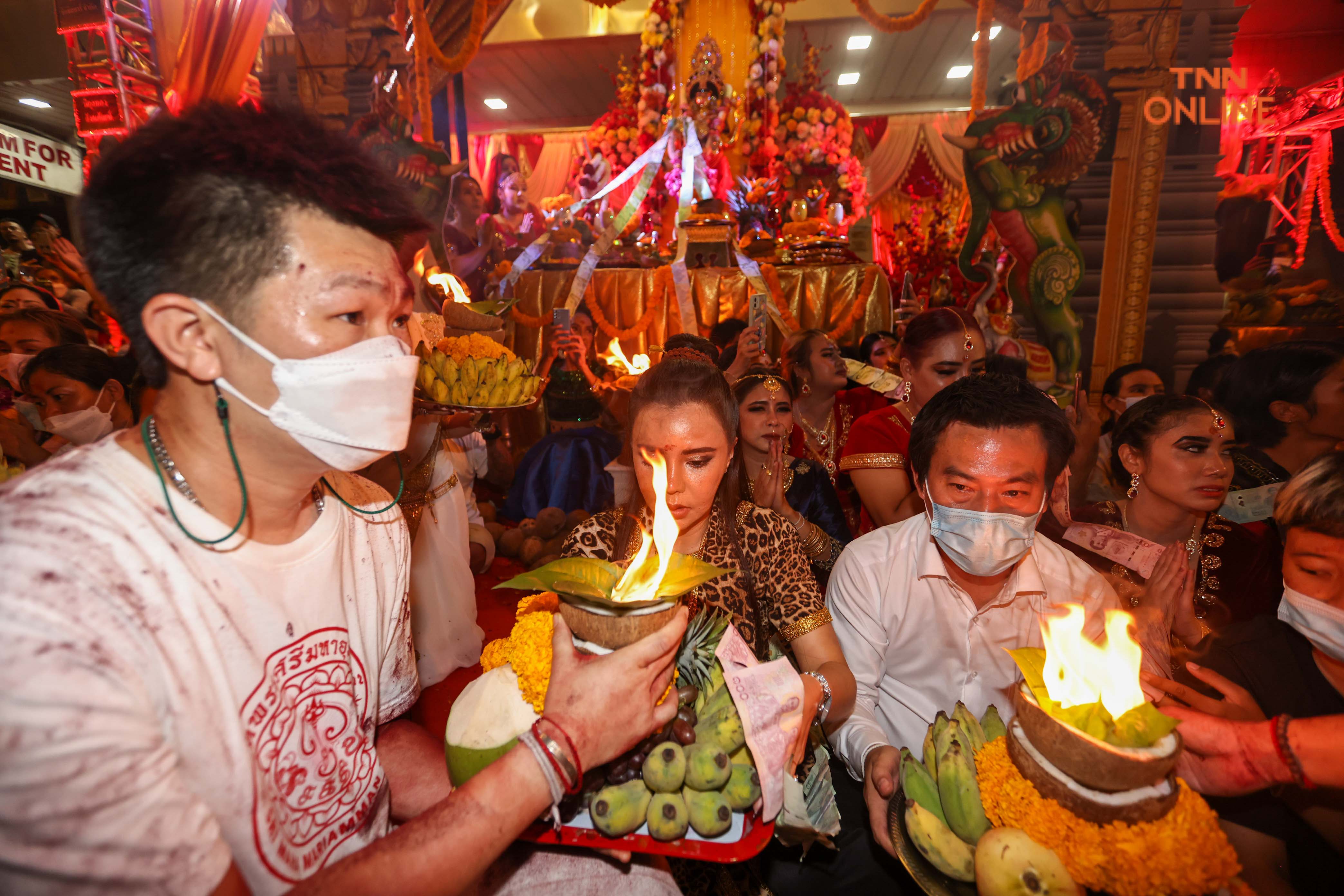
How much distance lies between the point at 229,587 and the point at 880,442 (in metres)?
3.54

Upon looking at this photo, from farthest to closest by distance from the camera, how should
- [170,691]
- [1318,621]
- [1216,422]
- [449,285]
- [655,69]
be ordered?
[655,69] < [449,285] < [1216,422] < [1318,621] < [170,691]

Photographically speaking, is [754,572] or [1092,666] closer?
[1092,666]

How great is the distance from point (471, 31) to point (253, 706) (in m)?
Answer: 11.5

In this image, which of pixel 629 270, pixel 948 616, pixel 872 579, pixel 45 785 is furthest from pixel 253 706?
pixel 629 270

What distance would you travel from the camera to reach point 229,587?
121 centimetres

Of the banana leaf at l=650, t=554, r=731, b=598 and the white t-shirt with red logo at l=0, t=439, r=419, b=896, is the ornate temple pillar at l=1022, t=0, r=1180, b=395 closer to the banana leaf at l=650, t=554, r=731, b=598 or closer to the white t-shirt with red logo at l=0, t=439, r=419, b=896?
the banana leaf at l=650, t=554, r=731, b=598

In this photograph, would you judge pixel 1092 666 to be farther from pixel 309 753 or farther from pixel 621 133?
pixel 621 133

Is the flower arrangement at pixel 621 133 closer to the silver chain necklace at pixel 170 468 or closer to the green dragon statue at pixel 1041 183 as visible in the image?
the green dragon statue at pixel 1041 183

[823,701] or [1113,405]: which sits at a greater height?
[1113,405]

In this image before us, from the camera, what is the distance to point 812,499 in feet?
13.9

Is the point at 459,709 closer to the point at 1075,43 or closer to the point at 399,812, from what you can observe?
the point at 399,812

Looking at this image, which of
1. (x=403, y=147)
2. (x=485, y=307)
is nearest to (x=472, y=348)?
(x=485, y=307)

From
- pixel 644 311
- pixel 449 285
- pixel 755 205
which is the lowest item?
pixel 644 311

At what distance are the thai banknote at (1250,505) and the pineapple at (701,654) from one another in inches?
120
